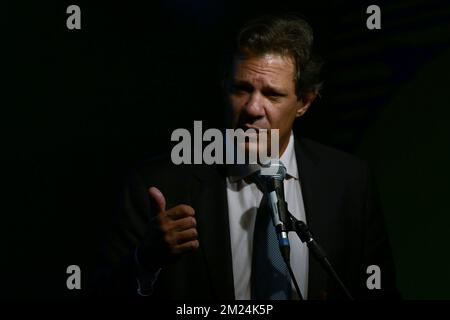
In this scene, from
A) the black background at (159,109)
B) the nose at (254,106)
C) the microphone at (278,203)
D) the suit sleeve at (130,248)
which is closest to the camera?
the microphone at (278,203)

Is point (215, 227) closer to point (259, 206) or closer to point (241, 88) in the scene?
point (259, 206)

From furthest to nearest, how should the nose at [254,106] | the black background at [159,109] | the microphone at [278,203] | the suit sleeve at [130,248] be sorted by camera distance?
the black background at [159,109] < the nose at [254,106] < the suit sleeve at [130,248] < the microphone at [278,203]

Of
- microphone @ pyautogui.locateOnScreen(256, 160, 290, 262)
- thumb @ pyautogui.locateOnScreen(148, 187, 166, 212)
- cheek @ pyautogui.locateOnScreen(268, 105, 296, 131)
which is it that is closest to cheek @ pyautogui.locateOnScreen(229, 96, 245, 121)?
cheek @ pyautogui.locateOnScreen(268, 105, 296, 131)

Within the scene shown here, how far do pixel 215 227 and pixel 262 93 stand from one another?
1.54ft

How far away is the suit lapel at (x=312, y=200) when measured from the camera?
226cm

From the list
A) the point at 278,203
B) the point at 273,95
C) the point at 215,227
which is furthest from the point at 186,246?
the point at 273,95

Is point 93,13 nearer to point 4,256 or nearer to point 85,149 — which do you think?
point 85,149

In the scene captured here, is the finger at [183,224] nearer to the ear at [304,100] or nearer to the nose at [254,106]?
the nose at [254,106]

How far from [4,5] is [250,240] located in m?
1.17

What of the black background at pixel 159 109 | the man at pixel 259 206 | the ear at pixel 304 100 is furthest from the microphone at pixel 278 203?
the black background at pixel 159 109

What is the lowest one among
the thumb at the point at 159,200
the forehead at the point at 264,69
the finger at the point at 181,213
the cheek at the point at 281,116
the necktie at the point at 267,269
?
the necktie at the point at 267,269

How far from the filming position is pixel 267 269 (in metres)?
2.22

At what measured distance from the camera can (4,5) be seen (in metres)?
2.48
